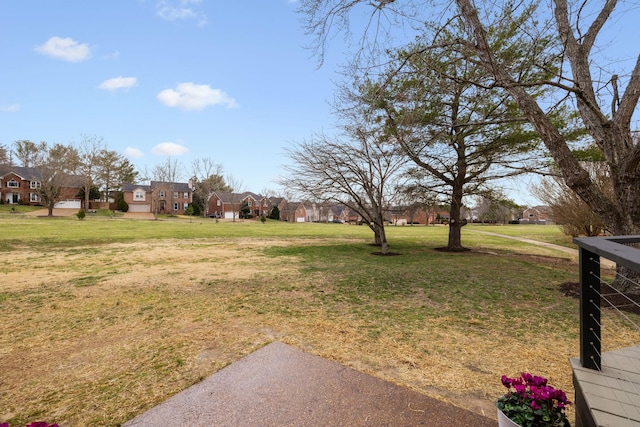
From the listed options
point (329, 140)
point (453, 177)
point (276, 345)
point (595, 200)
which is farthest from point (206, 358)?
point (453, 177)

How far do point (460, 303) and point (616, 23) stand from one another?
241 inches

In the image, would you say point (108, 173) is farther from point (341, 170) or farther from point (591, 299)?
point (591, 299)

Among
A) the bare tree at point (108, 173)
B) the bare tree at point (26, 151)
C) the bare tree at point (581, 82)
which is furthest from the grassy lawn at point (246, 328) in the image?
the bare tree at point (26, 151)

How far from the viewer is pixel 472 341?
4086mm

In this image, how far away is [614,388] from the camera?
2035 millimetres

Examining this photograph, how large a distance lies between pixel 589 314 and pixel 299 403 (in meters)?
2.45

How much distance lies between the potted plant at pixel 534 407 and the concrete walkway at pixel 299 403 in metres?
0.53

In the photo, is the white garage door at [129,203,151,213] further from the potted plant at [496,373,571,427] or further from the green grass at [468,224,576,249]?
the potted plant at [496,373,571,427]

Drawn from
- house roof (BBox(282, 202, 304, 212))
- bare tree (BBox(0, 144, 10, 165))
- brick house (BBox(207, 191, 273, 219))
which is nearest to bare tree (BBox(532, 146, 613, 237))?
brick house (BBox(207, 191, 273, 219))

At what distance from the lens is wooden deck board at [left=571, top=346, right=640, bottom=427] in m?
1.68

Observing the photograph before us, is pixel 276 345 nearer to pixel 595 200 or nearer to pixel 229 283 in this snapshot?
pixel 229 283

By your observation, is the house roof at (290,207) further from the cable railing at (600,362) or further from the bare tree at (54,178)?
the cable railing at (600,362)

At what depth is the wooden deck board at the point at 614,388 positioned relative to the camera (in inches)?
66.2

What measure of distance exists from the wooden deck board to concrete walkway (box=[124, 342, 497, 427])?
0.75m
